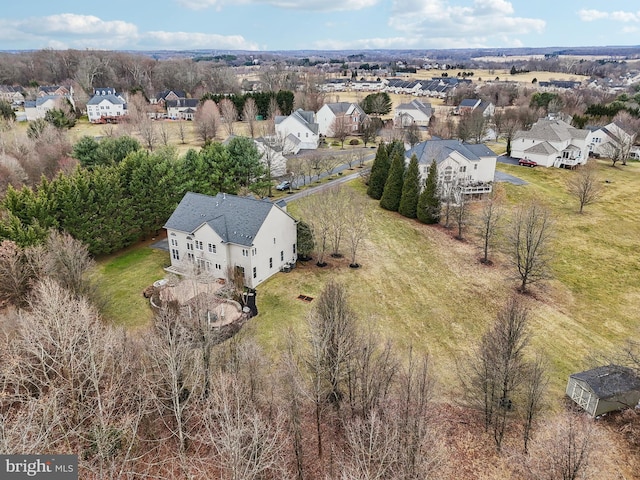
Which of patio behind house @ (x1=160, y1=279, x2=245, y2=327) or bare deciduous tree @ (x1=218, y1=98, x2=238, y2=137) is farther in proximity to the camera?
bare deciduous tree @ (x1=218, y1=98, x2=238, y2=137)

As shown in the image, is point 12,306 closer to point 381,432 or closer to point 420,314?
point 381,432

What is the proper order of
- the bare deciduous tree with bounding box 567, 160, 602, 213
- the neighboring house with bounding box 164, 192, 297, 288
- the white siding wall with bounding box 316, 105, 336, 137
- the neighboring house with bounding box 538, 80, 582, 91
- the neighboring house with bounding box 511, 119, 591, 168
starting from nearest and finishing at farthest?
1. the neighboring house with bounding box 164, 192, 297, 288
2. the bare deciduous tree with bounding box 567, 160, 602, 213
3. the neighboring house with bounding box 511, 119, 591, 168
4. the white siding wall with bounding box 316, 105, 336, 137
5. the neighboring house with bounding box 538, 80, 582, 91

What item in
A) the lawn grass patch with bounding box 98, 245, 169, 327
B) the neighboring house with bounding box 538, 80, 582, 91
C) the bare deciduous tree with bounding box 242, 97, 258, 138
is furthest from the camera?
the neighboring house with bounding box 538, 80, 582, 91

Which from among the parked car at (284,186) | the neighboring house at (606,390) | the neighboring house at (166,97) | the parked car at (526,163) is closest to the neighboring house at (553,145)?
the parked car at (526,163)

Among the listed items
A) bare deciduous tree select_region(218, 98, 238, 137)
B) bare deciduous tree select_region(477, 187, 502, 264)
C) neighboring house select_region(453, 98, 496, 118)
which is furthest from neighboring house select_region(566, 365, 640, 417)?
neighboring house select_region(453, 98, 496, 118)

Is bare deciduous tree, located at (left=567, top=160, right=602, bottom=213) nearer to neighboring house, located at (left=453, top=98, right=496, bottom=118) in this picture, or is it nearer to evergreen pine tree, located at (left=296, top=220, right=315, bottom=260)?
evergreen pine tree, located at (left=296, top=220, right=315, bottom=260)

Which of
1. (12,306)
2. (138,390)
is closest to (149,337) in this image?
(138,390)

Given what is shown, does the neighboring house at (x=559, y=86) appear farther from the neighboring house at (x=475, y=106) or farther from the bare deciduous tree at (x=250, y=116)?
the bare deciduous tree at (x=250, y=116)
